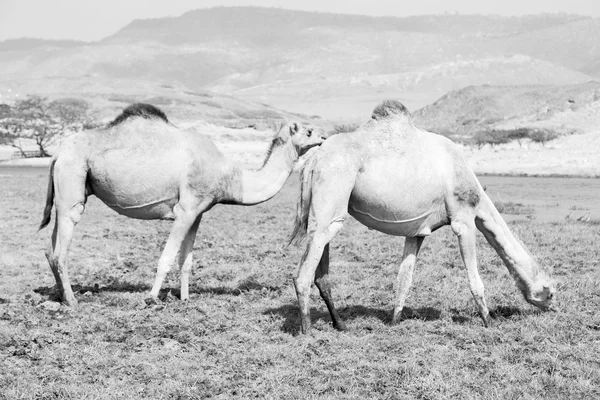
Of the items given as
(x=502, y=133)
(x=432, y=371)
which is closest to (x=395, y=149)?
(x=432, y=371)

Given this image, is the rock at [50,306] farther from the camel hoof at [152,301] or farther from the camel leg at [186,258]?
the camel leg at [186,258]

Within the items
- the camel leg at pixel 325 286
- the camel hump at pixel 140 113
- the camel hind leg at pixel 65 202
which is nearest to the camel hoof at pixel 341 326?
the camel leg at pixel 325 286

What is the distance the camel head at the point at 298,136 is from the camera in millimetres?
11312

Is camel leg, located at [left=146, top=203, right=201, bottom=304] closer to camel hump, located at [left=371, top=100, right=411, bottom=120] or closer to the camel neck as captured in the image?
the camel neck

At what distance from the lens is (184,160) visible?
34.4ft

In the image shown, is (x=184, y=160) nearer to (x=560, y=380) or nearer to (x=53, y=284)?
(x=53, y=284)

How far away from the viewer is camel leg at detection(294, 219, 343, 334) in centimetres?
863

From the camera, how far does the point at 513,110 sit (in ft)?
277

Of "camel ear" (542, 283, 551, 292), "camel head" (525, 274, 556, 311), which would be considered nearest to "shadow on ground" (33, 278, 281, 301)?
"camel head" (525, 274, 556, 311)

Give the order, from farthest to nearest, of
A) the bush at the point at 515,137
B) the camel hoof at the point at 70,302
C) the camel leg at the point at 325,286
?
the bush at the point at 515,137
the camel hoof at the point at 70,302
the camel leg at the point at 325,286

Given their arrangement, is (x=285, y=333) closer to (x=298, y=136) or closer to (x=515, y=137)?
(x=298, y=136)

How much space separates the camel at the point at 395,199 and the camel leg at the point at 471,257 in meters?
0.01

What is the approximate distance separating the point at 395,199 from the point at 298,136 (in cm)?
295

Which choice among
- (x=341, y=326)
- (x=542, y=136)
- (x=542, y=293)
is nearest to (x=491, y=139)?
(x=542, y=136)
